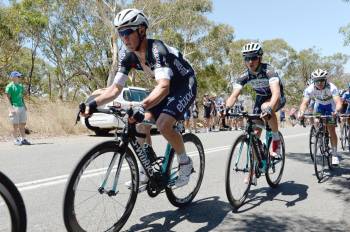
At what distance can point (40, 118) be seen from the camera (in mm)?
15836

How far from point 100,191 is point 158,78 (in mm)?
1231

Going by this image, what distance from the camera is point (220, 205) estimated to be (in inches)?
201

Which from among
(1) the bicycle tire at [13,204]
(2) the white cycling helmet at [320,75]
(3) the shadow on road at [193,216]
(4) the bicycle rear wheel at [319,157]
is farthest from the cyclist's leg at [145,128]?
(2) the white cycling helmet at [320,75]

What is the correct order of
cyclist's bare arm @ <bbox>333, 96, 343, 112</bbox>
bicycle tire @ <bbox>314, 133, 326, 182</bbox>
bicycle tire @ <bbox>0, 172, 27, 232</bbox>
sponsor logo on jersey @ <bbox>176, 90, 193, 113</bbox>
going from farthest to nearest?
cyclist's bare arm @ <bbox>333, 96, 343, 112</bbox> → bicycle tire @ <bbox>314, 133, 326, 182</bbox> → sponsor logo on jersey @ <bbox>176, 90, 193, 113</bbox> → bicycle tire @ <bbox>0, 172, 27, 232</bbox>

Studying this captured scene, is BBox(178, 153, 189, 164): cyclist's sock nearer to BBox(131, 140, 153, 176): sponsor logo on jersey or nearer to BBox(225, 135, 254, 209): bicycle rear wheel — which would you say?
BBox(131, 140, 153, 176): sponsor logo on jersey

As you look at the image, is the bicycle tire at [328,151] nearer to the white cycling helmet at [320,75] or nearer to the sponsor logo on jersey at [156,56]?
the white cycling helmet at [320,75]

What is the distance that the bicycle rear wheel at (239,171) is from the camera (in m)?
5.01

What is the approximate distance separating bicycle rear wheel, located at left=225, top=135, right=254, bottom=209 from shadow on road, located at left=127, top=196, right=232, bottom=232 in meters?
0.18

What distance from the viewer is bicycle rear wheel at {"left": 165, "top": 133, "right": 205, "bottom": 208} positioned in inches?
181

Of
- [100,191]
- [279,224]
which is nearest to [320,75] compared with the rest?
[279,224]

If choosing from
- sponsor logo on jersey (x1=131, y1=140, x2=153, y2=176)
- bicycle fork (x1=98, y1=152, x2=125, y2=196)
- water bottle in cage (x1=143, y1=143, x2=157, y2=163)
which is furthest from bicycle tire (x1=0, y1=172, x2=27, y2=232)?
water bottle in cage (x1=143, y1=143, x2=157, y2=163)

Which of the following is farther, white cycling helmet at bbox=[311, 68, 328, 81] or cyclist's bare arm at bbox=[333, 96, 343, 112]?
white cycling helmet at bbox=[311, 68, 328, 81]

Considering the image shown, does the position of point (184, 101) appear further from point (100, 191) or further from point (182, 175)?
point (100, 191)

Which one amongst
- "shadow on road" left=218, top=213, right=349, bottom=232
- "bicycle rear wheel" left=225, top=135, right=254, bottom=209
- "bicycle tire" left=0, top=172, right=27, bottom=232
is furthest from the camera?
"bicycle rear wheel" left=225, top=135, right=254, bottom=209
